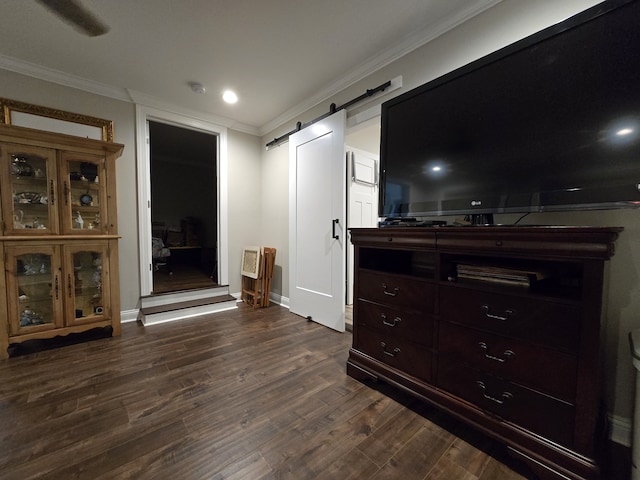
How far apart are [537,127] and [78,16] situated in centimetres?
291

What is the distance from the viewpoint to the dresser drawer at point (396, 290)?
4.33ft

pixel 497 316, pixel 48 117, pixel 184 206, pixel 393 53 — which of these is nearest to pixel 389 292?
pixel 497 316

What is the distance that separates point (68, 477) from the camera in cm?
98

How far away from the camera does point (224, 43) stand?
1961 millimetres

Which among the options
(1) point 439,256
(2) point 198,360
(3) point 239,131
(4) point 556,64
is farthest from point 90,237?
(4) point 556,64

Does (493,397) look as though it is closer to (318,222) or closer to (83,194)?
(318,222)

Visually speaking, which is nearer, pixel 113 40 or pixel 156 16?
pixel 156 16

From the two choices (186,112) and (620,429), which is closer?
(620,429)

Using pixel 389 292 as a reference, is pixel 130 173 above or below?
→ above

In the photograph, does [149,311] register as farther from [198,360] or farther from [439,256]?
[439,256]

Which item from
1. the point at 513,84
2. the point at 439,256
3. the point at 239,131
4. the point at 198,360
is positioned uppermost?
the point at 239,131

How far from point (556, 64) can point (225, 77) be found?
2.48 meters

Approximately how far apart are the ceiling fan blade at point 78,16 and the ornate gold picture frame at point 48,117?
2.99 ft

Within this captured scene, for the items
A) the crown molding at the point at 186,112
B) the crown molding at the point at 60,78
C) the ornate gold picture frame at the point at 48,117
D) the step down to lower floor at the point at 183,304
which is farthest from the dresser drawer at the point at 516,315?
the crown molding at the point at 60,78
